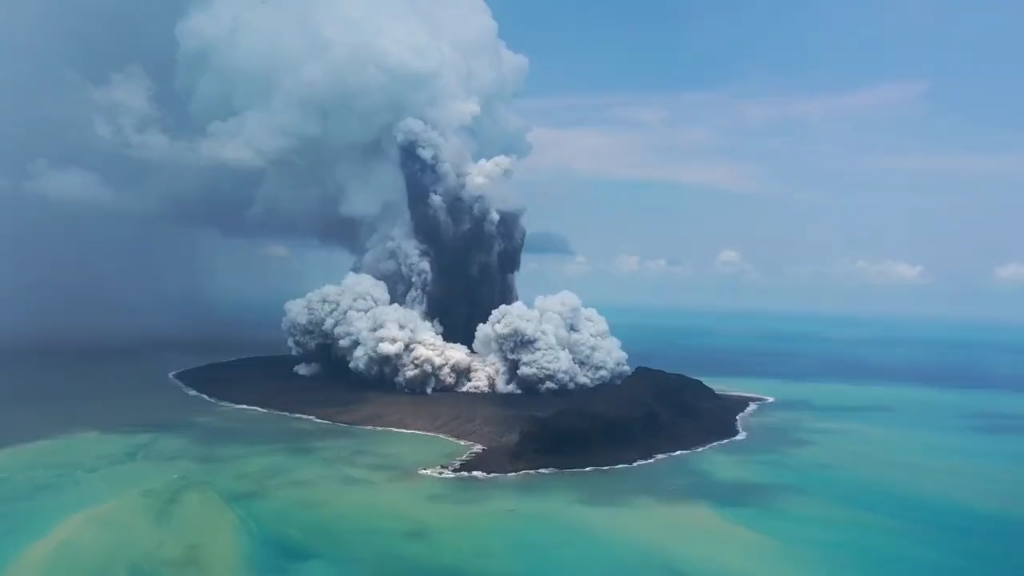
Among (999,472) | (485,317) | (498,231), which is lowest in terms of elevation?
(999,472)

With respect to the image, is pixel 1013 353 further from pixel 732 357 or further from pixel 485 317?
pixel 485 317

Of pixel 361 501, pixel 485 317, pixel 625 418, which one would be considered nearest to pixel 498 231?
pixel 485 317

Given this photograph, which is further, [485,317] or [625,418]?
[485,317]

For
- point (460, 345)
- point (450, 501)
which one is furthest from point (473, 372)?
point (450, 501)

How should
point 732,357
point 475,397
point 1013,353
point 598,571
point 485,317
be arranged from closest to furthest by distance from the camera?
1. point 598,571
2. point 475,397
3. point 485,317
4. point 732,357
5. point 1013,353

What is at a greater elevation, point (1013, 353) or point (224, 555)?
point (1013, 353)

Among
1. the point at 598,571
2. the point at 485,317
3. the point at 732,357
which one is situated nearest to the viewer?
the point at 598,571

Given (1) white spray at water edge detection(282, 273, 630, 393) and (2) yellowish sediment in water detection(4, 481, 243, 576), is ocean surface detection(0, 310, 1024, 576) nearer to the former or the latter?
(2) yellowish sediment in water detection(4, 481, 243, 576)
